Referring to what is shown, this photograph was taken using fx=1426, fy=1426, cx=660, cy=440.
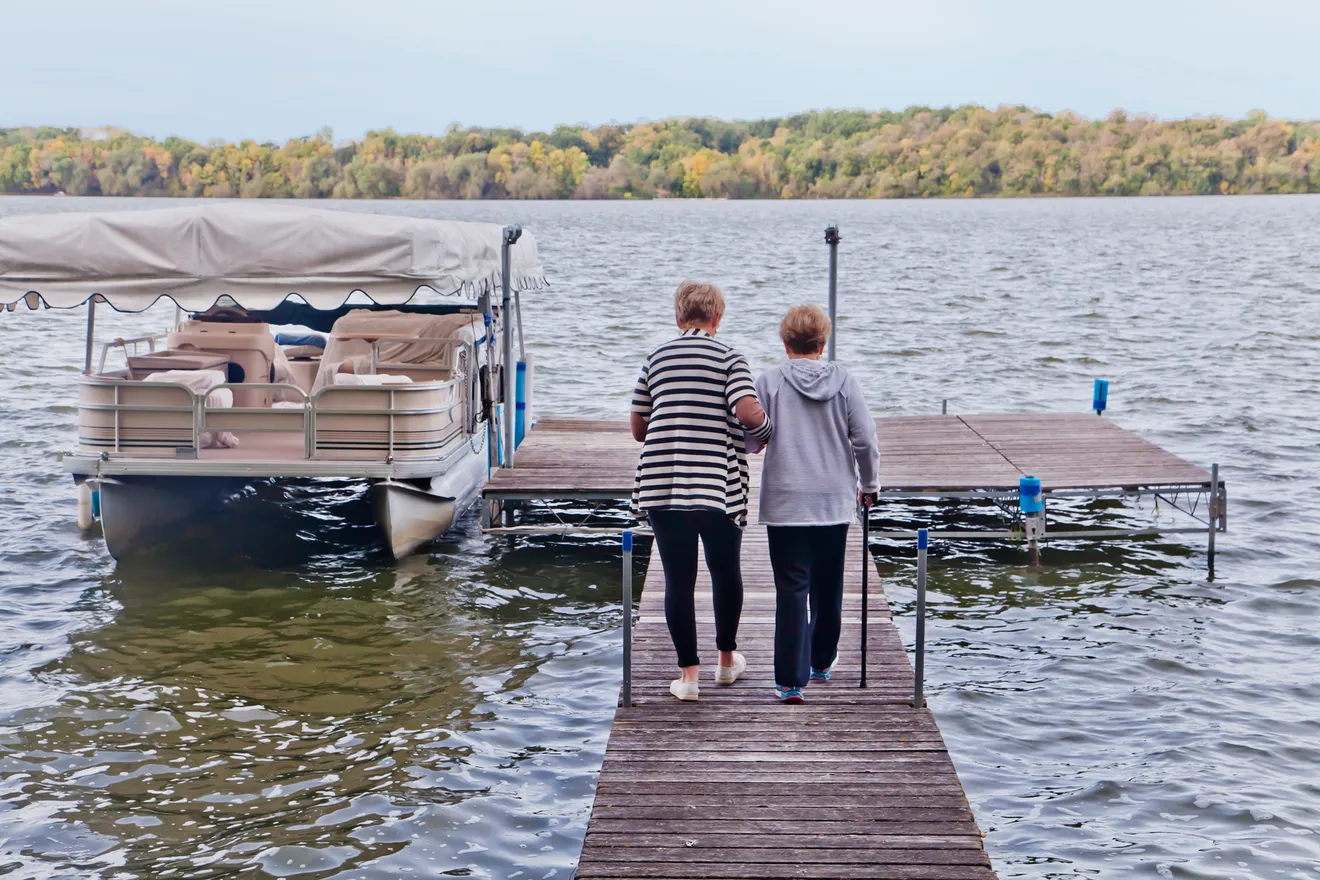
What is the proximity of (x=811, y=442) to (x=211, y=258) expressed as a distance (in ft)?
21.2

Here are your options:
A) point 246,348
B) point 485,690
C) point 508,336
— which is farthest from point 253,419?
point 485,690

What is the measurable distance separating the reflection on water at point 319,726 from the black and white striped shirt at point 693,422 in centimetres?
221

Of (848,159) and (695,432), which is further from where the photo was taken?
(848,159)

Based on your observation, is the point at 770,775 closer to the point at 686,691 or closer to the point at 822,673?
the point at 686,691

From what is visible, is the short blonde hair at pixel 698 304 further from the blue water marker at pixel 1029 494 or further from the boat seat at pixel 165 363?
the boat seat at pixel 165 363

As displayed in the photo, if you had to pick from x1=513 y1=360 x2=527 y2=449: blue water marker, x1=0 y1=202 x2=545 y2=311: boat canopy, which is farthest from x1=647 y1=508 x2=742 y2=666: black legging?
x1=513 y1=360 x2=527 y2=449: blue water marker

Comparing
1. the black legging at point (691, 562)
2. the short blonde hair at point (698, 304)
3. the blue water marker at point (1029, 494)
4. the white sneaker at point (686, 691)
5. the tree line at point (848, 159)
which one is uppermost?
the tree line at point (848, 159)

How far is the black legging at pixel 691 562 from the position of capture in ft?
20.7

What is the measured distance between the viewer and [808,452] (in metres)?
6.35

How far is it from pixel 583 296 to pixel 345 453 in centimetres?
3846

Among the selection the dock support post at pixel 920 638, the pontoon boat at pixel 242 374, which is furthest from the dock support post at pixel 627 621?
the pontoon boat at pixel 242 374

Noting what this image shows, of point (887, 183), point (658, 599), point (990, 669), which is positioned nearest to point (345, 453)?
point (658, 599)

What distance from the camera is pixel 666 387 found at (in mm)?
6273

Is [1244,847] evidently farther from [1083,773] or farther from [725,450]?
[725,450]
